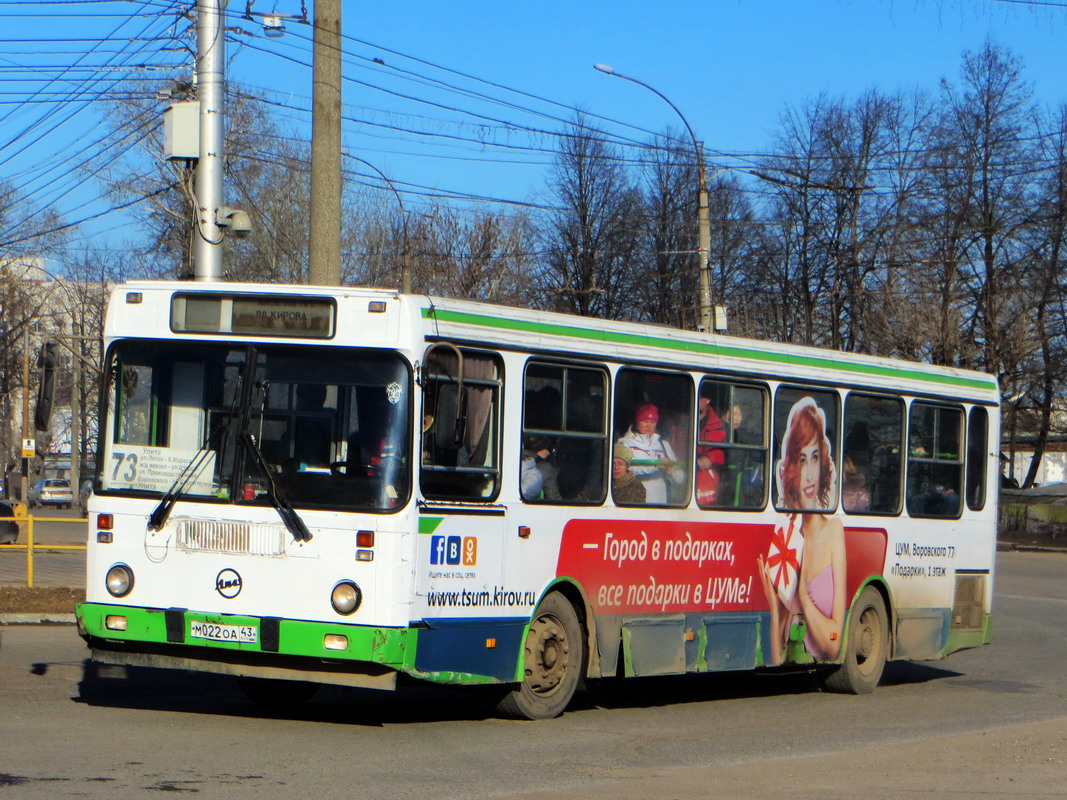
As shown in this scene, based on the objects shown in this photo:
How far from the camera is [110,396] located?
377 inches

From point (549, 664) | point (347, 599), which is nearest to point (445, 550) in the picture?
point (347, 599)

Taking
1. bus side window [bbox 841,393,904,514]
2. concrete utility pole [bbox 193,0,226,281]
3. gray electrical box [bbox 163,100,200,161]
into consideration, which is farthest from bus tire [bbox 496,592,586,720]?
gray electrical box [bbox 163,100,200,161]

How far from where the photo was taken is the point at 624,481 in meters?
10.6

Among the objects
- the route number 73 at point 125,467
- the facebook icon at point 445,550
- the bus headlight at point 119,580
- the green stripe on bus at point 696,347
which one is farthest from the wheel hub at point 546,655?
the route number 73 at point 125,467

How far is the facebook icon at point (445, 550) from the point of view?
902 cm

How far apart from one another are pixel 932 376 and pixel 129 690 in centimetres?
769

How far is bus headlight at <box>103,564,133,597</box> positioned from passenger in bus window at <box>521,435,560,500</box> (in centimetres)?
256

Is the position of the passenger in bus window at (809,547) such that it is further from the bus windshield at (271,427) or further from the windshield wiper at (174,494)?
the windshield wiper at (174,494)

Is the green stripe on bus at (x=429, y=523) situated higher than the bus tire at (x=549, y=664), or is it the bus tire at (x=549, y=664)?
the green stripe on bus at (x=429, y=523)

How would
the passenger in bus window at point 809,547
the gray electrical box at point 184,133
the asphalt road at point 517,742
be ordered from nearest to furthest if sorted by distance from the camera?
1. the asphalt road at point 517,742
2. the passenger in bus window at point 809,547
3. the gray electrical box at point 184,133

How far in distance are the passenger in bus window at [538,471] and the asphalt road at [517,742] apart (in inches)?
55.1

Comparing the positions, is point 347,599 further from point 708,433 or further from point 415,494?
point 708,433

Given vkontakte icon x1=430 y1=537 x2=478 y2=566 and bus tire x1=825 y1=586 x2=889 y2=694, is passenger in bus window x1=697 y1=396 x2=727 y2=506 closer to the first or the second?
bus tire x1=825 y1=586 x2=889 y2=694

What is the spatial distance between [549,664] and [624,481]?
4.78 feet
